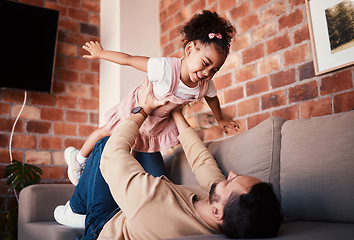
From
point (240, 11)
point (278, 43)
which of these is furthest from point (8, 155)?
point (278, 43)

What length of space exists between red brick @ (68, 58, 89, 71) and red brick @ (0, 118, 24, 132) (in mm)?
730

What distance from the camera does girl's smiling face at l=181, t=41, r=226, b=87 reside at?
1.71 metres

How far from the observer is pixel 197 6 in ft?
10.1

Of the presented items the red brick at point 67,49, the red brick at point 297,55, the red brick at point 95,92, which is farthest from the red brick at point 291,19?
the red brick at point 67,49

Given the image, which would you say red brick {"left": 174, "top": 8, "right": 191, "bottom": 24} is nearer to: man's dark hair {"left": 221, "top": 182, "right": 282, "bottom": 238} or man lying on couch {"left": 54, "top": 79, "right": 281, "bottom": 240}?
man lying on couch {"left": 54, "top": 79, "right": 281, "bottom": 240}

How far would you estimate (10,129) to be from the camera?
302cm

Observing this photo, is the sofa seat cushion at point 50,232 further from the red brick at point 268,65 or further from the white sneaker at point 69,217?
the red brick at point 268,65

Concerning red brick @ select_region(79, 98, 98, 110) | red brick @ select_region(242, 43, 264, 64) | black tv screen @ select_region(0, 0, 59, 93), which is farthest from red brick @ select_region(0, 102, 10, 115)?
red brick @ select_region(242, 43, 264, 64)

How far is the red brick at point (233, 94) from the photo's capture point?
101 inches

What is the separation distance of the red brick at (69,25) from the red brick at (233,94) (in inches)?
69.3

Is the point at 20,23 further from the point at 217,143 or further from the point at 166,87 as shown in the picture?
the point at 217,143

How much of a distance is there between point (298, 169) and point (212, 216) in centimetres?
43

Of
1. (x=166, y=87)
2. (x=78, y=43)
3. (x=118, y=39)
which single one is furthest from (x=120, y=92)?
(x=166, y=87)

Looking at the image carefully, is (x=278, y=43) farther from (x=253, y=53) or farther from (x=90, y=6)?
(x=90, y=6)
